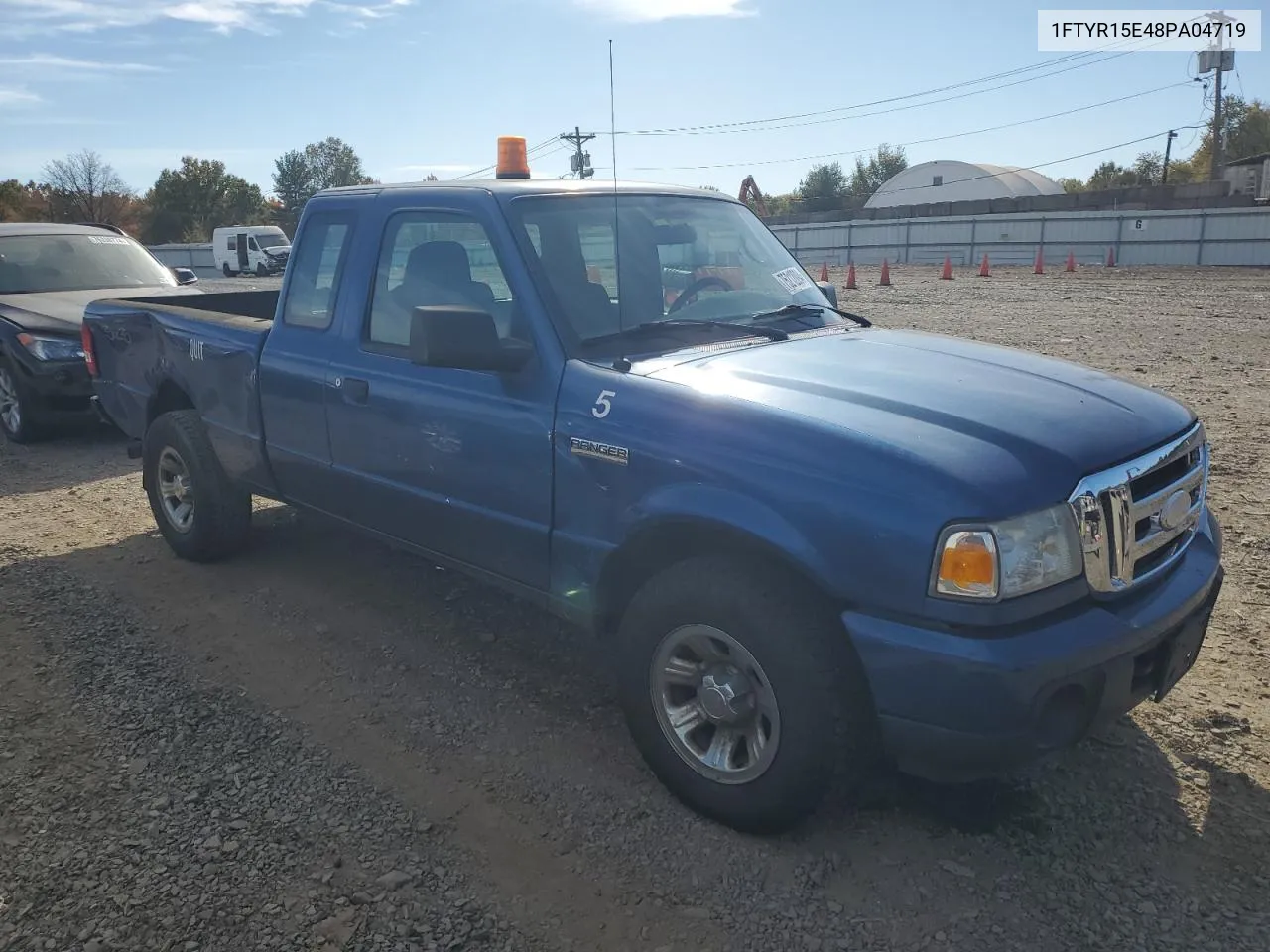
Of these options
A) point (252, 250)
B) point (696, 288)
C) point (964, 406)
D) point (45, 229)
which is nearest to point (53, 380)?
point (45, 229)

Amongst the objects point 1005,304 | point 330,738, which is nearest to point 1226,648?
point 330,738

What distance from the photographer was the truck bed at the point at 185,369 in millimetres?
4789

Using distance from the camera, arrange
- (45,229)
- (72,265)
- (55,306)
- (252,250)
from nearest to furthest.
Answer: (55,306)
(72,265)
(45,229)
(252,250)

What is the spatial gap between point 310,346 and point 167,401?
1.72 meters

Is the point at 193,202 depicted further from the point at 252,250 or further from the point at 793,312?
the point at 793,312

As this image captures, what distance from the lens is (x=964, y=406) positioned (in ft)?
9.50

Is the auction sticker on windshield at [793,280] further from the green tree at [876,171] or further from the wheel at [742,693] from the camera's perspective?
the green tree at [876,171]

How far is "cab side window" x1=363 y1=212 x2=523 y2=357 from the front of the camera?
3646 millimetres

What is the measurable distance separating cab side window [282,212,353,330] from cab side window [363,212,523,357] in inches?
11.8

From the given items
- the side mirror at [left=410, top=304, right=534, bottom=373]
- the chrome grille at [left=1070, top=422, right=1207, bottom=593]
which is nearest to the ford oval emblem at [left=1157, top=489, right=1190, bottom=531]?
the chrome grille at [left=1070, top=422, right=1207, bottom=593]

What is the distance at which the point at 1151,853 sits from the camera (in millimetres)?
2832

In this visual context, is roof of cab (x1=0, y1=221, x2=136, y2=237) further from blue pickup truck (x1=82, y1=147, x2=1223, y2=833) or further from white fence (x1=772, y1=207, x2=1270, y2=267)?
white fence (x1=772, y1=207, x2=1270, y2=267)

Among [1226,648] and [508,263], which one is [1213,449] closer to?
[1226,648]

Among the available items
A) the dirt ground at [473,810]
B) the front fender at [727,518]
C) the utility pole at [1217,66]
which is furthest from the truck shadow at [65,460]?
the utility pole at [1217,66]
